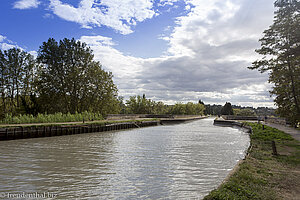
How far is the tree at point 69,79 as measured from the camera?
1557 inches

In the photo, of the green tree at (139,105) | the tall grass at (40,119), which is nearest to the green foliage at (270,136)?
the tall grass at (40,119)

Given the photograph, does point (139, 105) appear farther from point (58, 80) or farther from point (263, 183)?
point (263, 183)

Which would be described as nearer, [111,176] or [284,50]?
[111,176]

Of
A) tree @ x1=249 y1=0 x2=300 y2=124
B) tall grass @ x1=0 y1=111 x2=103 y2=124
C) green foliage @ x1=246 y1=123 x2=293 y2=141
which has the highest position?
tree @ x1=249 y1=0 x2=300 y2=124

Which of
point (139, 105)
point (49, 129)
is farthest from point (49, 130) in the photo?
point (139, 105)

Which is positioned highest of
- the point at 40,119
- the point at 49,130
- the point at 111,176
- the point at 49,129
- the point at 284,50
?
the point at 284,50

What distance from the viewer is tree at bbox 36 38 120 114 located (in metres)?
39.5

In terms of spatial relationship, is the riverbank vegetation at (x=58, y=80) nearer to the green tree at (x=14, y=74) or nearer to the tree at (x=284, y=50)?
the green tree at (x=14, y=74)

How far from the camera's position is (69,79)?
1534 inches

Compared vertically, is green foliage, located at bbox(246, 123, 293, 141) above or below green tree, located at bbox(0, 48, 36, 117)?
below

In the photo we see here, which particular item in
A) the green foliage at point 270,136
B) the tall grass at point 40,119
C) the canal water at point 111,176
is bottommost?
the canal water at point 111,176

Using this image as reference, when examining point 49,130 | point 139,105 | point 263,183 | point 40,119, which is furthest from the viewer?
point 139,105

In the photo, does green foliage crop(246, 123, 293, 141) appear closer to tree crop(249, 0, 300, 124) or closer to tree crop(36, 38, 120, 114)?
tree crop(249, 0, 300, 124)

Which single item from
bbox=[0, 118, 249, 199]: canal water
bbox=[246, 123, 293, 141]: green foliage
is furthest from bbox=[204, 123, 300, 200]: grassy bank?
bbox=[246, 123, 293, 141]: green foliage
